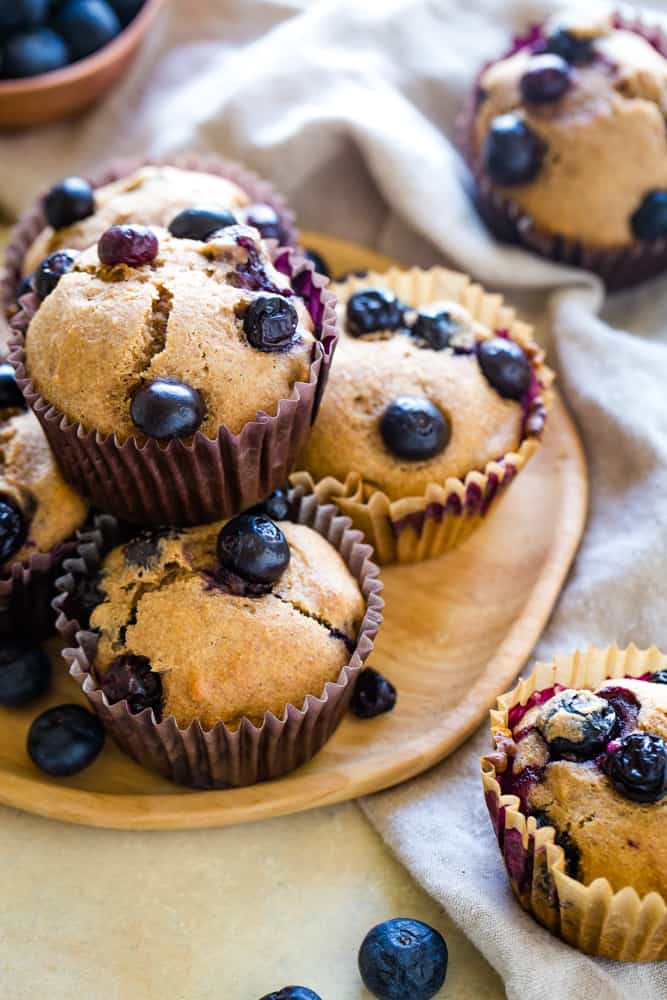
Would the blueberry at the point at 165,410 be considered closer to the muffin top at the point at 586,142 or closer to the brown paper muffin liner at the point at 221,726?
the brown paper muffin liner at the point at 221,726

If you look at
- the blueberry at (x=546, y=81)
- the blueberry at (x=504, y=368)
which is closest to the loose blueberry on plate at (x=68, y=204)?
the blueberry at (x=504, y=368)

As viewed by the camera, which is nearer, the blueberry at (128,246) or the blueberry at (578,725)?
the blueberry at (578,725)

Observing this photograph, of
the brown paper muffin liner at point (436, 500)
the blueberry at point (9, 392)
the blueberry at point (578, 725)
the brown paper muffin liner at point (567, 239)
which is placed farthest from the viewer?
the brown paper muffin liner at point (567, 239)

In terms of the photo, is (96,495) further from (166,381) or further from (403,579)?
(403,579)

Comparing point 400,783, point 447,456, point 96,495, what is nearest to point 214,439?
point 96,495

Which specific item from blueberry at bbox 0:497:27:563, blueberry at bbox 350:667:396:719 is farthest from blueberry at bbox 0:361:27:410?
blueberry at bbox 350:667:396:719
